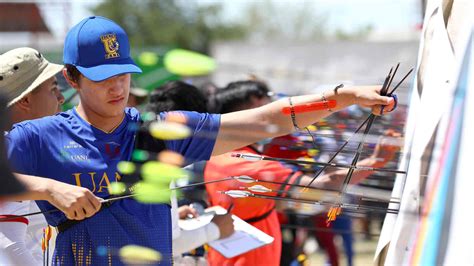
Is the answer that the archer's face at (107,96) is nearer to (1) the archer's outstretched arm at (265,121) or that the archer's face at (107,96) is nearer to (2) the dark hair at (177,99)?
(1) the archer's outstretched arm at (265,121)

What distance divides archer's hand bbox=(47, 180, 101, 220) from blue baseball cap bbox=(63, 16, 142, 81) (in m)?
0.38

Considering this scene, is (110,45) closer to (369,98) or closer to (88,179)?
(88,179)

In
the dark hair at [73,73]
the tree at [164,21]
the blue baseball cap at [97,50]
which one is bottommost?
the tree at [164,21]

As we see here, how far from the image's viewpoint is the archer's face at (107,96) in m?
2.60

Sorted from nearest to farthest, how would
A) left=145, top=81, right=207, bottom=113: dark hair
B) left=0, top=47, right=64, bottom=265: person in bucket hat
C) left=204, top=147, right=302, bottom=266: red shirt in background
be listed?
left=0, top=47, right=64, bottom=265: person in bucket hat < left=204, top=147, right=302, bottom=266: red shirt in background < left=145, top=81, right=207, bottom=113: dark hair

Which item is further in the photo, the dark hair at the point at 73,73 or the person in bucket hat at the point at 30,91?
the person in bucket hat at the point at 30,91

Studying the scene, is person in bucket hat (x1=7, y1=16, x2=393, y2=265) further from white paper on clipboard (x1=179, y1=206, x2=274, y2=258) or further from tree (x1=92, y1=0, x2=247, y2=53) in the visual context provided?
tree (x1=92, y1=0, x2=247, y2=53)

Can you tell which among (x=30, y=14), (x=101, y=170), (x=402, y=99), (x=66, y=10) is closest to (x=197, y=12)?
(x=30, y=14)

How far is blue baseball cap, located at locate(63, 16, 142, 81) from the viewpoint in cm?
261

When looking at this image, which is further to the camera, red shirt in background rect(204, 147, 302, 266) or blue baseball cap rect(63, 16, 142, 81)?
red shirt in background rect(204, 147, 302, 266)

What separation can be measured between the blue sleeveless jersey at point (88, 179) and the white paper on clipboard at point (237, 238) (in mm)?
864

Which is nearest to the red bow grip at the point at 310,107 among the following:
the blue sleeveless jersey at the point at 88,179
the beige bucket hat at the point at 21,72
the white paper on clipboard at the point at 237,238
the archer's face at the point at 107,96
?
the blue sleeveless jersey at the point at 88,179

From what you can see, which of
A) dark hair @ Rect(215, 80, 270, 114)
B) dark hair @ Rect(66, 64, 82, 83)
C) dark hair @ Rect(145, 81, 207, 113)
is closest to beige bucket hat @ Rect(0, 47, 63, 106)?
dark hair @ Rect(66, 64, 82, 83)

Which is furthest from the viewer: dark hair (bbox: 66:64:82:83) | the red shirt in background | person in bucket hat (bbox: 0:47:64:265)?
the red shirt in background
